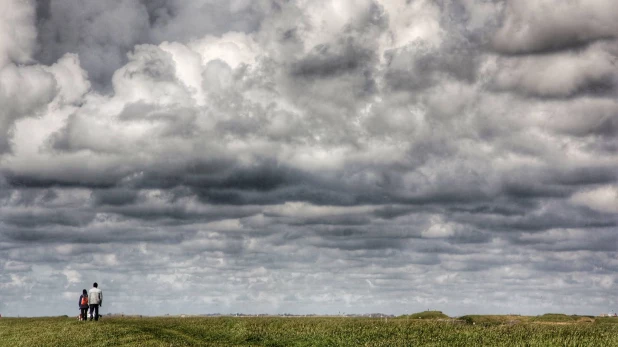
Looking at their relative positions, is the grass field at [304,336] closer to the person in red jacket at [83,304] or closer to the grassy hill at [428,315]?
the person in red jacket at [83,304]

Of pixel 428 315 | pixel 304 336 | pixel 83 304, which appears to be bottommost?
pixel 304 336

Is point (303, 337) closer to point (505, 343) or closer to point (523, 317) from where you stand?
point (505, 343)

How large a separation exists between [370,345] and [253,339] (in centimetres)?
1436

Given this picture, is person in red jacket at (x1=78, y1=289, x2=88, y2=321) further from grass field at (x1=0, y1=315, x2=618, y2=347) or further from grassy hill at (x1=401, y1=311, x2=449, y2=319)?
grassy hill at (x1=401, y1=311, x2=449, y2=319)

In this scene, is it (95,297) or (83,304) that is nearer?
(95,297)

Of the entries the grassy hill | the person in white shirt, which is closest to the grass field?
the person in white shirt

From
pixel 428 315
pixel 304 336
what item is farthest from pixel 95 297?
pixel 428 315

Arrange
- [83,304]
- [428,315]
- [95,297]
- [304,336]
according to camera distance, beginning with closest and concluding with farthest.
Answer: [304,336]
[95,297]
[83,304]
[428,315]

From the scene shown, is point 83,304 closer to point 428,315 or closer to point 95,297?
point 95,297

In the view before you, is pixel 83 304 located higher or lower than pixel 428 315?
higher

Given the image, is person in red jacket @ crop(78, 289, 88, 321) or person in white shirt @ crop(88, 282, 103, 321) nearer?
person in white shirt @ crop(88, 282, 103, 321)

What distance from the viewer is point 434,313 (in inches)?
4628

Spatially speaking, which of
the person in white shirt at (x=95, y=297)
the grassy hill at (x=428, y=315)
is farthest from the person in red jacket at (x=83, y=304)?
the grassy hill at (x=428, y=315)

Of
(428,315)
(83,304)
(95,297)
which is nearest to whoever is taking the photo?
(95,297)
